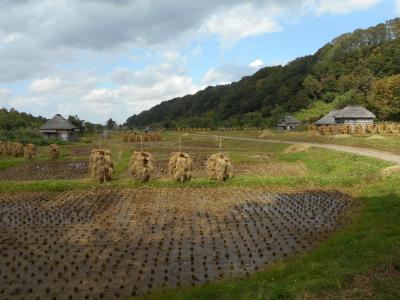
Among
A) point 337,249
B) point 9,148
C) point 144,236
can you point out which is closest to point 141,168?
point 144,236

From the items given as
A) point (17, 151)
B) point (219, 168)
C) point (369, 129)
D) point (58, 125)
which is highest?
point (58, 125)

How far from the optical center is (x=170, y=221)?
1507cm

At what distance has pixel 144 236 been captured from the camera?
13.1 meters

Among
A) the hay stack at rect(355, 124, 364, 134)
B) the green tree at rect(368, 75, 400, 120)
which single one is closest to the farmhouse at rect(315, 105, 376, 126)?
the hay stack at rect(355, 124, 364, 134)

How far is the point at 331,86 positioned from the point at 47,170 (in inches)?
3253

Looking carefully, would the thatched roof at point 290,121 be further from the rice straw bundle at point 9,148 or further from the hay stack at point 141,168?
the hay stack at point 141,168

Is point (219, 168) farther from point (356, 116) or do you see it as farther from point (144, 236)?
point (356, 116)

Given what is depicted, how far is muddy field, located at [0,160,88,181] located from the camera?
28562 millimetres

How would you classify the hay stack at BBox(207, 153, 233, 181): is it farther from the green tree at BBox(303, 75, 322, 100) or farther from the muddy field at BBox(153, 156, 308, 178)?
the green tree at BBox(303, 75, 322, 100)

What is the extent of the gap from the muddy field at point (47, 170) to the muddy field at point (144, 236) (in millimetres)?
8117

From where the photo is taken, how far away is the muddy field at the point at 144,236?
9.63 meters

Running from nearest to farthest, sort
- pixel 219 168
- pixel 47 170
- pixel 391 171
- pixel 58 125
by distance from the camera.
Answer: pixel 391 171
pixel 219 168
pixel 47 170
pixel 58 125

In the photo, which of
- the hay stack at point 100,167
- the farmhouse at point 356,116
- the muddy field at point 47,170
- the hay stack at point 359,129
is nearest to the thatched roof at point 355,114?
the farmhouse at point 356,116

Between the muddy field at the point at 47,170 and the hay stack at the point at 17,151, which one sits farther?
the hay stack at the point at 17,151
